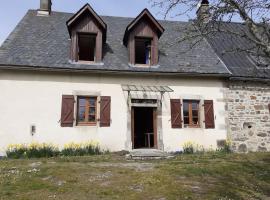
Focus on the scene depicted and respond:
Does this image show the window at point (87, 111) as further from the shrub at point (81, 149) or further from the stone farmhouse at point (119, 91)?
the shrub at point (81, 149)

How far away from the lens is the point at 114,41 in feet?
47.1

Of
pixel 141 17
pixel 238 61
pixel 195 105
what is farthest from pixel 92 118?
pixel 238 61

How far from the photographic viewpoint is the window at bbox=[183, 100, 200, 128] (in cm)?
1280

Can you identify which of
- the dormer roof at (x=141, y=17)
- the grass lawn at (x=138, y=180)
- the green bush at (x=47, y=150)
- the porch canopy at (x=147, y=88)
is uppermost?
the dormer roof at (x=141, y=17)

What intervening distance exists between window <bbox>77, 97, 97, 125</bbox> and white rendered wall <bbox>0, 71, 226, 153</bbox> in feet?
0.99

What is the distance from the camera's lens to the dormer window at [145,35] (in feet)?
42.6

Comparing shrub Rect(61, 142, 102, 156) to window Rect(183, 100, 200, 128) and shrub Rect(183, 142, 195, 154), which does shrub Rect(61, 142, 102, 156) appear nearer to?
shrub Rect(183, 142, 195, 154)

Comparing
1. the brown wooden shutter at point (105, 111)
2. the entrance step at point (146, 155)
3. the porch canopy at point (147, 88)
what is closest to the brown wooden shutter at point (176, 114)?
the porch canopy at point (147, 88)

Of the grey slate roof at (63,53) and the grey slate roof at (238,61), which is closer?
the grey slate roof at (63,53)

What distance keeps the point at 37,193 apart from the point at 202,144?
314 inches

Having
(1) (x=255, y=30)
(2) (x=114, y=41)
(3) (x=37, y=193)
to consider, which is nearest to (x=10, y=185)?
(3) (x=37, y=193)

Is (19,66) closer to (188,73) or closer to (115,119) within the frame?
(115,119)

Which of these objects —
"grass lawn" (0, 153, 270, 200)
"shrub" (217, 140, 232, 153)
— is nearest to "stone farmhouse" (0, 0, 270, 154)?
"shrub" (217, 140, 232, 153)

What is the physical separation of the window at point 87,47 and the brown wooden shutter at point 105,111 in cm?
217
